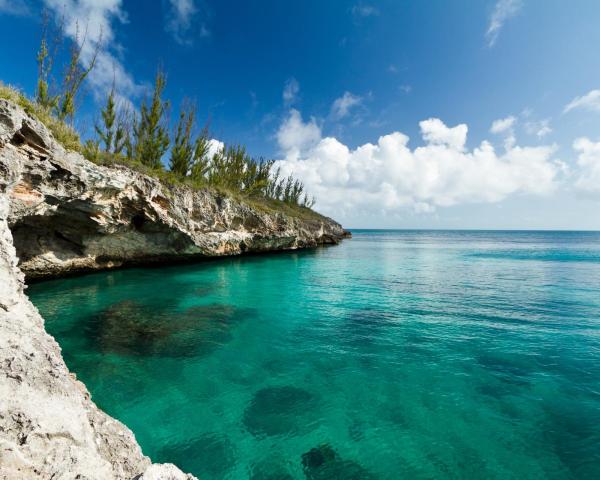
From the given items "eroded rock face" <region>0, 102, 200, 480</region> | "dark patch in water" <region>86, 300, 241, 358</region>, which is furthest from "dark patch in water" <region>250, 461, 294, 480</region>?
"dark patch in water" <region>86, 300, 241, 358</region>

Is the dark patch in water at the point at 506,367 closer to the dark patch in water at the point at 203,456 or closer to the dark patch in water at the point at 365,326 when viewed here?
the dark patch in water at the point at 365,326

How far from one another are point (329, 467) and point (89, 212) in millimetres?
19687

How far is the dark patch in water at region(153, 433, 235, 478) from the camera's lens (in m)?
4.81

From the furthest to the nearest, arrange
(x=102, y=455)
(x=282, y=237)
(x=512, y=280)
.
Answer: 1. (x=282, y=237)
2. (x=512, y=280)
3. (x=102, y=455)

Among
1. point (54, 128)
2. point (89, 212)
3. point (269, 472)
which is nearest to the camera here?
point (269, 472)

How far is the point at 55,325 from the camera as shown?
10.5 metres

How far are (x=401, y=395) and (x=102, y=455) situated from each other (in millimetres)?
6145

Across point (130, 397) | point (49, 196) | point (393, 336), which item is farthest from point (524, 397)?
point (49, 196)

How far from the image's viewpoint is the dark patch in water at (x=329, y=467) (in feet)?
15.5

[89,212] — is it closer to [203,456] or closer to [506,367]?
[203,456]

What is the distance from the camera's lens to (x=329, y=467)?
4895 mm

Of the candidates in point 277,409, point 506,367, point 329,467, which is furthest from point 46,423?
point 506,367

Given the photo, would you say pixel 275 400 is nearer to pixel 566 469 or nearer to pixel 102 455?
pixel 102 455

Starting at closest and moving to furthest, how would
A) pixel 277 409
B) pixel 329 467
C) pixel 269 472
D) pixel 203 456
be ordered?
1. pixel 269 472
2. pixel 329 467
3. pixel 203 456
4. pixel 277 409
